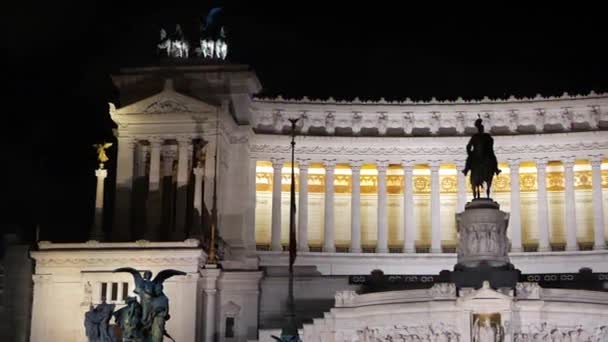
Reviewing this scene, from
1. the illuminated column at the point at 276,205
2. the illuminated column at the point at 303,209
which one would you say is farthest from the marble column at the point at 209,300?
the illuminated column at the point at 303,209

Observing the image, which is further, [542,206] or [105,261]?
[542,206]

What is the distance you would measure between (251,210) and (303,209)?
4807 millimetres

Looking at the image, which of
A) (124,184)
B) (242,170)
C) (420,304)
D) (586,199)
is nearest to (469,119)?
(586,199)

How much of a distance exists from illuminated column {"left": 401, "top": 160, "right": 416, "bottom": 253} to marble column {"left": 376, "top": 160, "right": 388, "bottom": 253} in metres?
1.51

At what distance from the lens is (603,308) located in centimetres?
5725

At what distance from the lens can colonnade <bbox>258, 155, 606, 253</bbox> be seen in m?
87.8

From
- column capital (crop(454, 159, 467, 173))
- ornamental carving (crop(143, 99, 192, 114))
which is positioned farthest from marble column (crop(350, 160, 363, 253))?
ornamental carving (crop(143, 99, 192, 114))

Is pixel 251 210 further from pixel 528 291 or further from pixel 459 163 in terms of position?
pixel 528 291

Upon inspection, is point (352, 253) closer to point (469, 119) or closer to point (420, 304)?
point (469, 119)

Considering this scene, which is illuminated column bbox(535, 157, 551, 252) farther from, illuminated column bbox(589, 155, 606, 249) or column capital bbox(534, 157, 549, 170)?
illuminated column bbox(589, 155, 606, 249)

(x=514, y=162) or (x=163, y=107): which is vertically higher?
(x=163, y=107)

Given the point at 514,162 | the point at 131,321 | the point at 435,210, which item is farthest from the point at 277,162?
the point at 131,321

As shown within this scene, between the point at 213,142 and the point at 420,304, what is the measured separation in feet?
95.0

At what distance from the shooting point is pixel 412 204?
299ft
